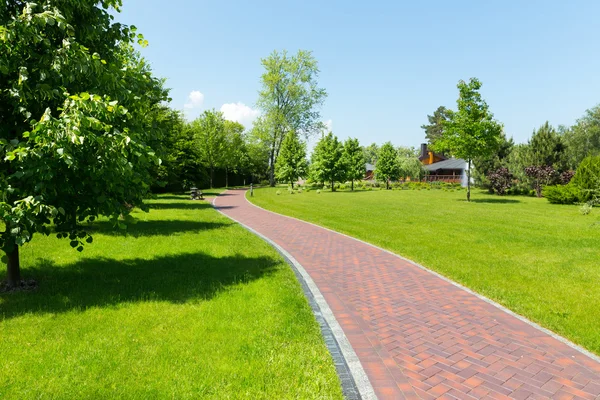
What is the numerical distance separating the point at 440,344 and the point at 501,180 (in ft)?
125

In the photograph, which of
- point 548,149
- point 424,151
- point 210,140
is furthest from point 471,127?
point 424,151

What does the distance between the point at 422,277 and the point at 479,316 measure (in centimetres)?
206

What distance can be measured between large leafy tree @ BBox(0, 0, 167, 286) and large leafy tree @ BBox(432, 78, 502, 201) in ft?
88.3

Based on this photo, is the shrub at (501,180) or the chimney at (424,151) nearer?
the shrub at (501,180)

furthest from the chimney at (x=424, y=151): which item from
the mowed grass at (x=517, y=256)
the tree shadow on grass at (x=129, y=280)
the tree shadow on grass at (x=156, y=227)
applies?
the tree shadow on grass at (x=129, y=280)

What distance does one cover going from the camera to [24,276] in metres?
6.96

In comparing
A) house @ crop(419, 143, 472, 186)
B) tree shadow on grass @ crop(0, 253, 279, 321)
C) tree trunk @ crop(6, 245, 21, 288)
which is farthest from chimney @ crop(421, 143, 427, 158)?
tree trunk @ crop(6, 245, 21, 288)

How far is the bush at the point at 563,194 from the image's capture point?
2634 cm

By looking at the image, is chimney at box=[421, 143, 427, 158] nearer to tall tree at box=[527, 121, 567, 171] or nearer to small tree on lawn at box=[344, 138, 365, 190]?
small tree on lawn at box=[344, 138, 365, 190]

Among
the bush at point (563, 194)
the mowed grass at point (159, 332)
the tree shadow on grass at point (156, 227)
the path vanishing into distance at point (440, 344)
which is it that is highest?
the bush at point (563, 194)

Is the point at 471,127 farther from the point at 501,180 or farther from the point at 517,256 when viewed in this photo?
the point at 517,256

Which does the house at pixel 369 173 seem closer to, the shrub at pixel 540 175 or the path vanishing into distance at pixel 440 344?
the shrub at pixel 540 175

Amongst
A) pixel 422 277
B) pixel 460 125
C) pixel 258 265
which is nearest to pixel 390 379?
pixel 422 277

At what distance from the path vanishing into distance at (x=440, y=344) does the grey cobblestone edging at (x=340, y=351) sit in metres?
0.02
